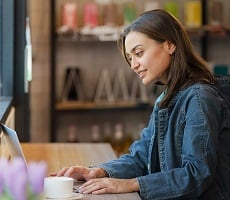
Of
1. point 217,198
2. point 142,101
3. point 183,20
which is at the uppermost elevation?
point 183,20

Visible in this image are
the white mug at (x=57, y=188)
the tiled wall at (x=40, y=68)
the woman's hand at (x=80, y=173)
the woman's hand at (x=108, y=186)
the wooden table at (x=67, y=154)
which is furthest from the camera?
the tiled wall at (x=40, y=68)

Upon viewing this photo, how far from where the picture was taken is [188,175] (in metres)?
1.84

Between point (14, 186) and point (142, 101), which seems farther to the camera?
point (142, 101)

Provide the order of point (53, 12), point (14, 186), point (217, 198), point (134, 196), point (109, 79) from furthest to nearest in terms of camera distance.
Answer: point (109, 79) → point (53, 12) → point (217, 198) → point (134, 196) → point (14, 186)

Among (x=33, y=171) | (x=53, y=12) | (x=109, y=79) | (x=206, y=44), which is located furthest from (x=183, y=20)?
(x=33, y=171)

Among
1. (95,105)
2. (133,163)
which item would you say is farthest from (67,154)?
(95,105)

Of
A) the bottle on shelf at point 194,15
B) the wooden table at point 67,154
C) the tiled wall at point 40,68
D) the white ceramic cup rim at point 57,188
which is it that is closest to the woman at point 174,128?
the white ceramic cup rim at point 57,188

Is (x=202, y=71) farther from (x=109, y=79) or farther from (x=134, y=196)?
(x=109, y=79)

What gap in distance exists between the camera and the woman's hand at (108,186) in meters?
1.83

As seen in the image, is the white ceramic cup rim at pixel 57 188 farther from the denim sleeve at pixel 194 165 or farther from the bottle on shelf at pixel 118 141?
the bottle on shelf at pixel 118 141

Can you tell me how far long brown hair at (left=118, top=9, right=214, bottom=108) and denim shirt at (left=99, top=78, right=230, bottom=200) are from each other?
39mm

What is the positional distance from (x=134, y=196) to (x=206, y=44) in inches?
146

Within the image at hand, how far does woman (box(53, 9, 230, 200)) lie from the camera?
1846 millimetres

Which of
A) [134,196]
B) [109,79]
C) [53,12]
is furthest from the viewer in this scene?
[109,79]
